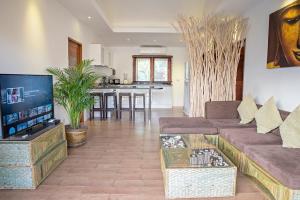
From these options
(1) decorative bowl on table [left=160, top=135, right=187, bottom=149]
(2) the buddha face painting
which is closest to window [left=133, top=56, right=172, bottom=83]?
(2) the buddha face painting

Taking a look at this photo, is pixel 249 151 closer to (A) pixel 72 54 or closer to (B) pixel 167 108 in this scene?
(A) pixel 72 54

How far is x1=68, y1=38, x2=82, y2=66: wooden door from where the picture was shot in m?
5.09

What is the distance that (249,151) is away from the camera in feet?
8.30

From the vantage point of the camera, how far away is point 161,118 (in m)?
4.15

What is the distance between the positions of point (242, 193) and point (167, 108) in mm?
6424

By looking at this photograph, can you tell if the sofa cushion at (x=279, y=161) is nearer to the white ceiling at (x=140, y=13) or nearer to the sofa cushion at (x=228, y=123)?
the sofa cushion at (x=228, y=123)

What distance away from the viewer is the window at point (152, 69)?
9.50 meters

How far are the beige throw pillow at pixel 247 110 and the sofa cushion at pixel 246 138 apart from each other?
1.36 ft

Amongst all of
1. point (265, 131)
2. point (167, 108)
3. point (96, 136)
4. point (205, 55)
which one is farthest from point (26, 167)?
point (167, 108)

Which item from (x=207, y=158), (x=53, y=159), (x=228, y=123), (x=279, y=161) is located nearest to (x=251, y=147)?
(x=279, y=161)

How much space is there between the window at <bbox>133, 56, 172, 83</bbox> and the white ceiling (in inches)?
75.8

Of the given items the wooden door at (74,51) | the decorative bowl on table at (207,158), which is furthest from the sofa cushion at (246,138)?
the wooden door at (74,51)

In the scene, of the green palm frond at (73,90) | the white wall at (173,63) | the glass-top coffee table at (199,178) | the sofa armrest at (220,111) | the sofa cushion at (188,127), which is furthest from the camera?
the white wall at (173,63)

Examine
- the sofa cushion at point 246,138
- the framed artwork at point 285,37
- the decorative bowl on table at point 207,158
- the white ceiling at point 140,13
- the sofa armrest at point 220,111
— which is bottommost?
the decorative bowl on table at point 207,158
